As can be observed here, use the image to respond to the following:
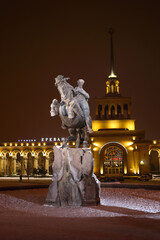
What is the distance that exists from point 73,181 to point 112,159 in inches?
1504

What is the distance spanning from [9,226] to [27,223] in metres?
0.38

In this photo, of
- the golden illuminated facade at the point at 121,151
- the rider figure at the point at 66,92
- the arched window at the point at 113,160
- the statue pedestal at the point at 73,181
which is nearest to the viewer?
the statue pedestal at the point at 73,181

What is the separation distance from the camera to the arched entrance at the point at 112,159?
A: 46.6 meters

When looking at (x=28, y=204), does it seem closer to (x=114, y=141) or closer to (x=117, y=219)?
(x=117, y=219)

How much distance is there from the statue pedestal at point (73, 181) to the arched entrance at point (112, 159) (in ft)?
122

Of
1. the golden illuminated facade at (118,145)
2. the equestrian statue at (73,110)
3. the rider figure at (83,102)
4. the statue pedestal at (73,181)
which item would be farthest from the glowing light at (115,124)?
the statue pedestal at (73,181)

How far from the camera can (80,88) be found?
35.1ft

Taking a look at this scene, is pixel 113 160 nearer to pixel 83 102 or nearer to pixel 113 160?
pixel 113 160

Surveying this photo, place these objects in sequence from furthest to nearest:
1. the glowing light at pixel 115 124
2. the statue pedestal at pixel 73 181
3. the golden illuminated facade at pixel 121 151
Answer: the glowing light at pixel 115 124 → the golden illuminated facade at pixel 121 151 → the statue pedestal at pixel 73 181

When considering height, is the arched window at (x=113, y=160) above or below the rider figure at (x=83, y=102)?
below

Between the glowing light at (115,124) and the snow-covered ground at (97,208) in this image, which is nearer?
the snow-covered ground at (97,208)

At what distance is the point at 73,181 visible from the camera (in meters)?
9.60

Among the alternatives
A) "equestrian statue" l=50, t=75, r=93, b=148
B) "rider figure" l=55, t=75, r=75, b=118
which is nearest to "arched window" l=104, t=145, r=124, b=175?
"equestrian statue" l=50, t=75, r=93, b=148

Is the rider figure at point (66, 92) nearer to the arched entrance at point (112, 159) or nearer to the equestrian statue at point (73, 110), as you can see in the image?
the equestrian statue at point (73, 110)
